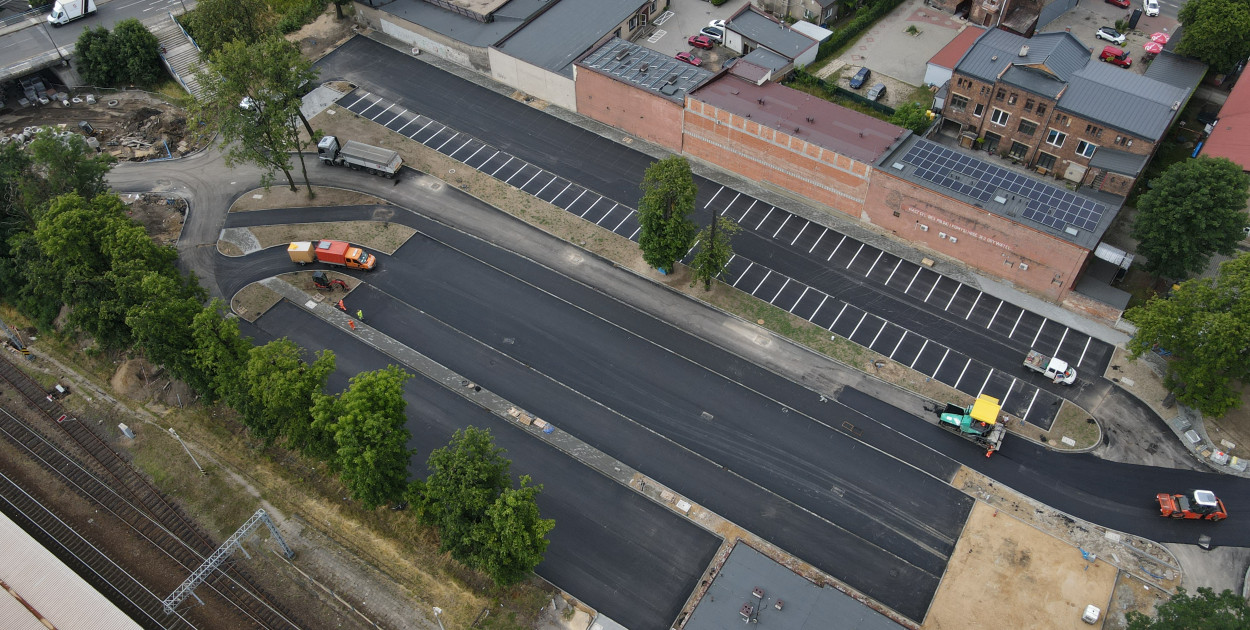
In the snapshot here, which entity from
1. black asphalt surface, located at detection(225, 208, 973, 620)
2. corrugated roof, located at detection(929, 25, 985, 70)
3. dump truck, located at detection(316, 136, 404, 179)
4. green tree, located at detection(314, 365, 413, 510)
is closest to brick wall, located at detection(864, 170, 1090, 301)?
black asphalt surface, located at detection(225, 208, 973, 620)

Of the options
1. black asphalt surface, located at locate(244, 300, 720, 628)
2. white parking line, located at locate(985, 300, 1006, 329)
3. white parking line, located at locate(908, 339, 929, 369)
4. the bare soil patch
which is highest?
the bare soil patch

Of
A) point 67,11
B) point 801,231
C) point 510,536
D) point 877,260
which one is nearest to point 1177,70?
point 877,260

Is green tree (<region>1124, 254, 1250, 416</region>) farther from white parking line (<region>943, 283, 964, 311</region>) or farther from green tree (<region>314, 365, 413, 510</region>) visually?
green tree (<region>314, 365, 413, 510</region>)

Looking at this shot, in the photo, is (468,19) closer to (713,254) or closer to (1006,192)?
(713,254)

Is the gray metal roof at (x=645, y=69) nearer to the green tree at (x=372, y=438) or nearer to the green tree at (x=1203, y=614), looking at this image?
the green tree at (x=372, y=438)

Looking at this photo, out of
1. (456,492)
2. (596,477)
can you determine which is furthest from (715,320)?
(456,492)

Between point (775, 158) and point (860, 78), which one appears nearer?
point (775, 158)
